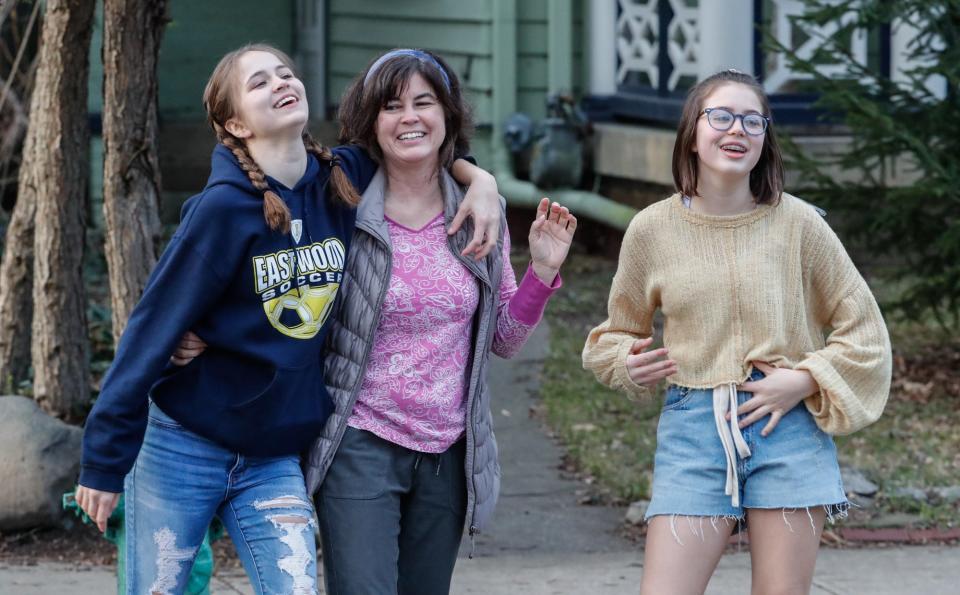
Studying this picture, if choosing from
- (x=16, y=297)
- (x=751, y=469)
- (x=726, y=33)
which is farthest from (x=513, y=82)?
(x=751, y=469)

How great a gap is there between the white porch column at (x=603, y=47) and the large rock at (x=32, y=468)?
6.88 meters

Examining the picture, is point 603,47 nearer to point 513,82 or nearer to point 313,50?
point 513,82

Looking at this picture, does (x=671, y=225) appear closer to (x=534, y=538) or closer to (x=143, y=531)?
(x=143, y=531)

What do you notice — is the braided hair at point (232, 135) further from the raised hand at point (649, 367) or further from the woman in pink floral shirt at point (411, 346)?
the raised hand at point (649, 367)

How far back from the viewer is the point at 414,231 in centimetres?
340

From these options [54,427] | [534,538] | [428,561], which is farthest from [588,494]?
[428,561]

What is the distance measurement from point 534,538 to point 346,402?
7.98 ft

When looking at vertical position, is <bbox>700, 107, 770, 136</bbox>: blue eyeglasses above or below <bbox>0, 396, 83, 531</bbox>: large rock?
above

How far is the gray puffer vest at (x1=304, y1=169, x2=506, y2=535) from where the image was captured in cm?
329

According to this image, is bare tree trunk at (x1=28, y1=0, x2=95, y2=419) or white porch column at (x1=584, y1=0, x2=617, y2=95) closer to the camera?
bare tree trunk at (x1=28, y1=0, x2=95, y2=419)

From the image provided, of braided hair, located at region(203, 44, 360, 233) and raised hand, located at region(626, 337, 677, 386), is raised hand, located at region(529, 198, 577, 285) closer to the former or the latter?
raised hand, located at region(626, 337, 677, 386)

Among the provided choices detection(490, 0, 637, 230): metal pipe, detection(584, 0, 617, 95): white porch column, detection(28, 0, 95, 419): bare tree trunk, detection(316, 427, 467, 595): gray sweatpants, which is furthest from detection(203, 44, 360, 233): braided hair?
detection(584, 0, 617, 95): white porch column

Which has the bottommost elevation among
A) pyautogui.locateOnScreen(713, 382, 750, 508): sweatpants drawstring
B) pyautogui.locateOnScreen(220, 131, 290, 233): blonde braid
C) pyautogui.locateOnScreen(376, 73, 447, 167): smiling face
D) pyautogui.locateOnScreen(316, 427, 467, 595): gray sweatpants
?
pyautogui.locateOnScreen(316, 427, 467, 595): gray sweatpants

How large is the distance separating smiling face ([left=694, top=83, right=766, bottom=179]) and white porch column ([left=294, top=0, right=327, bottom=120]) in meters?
9.80
